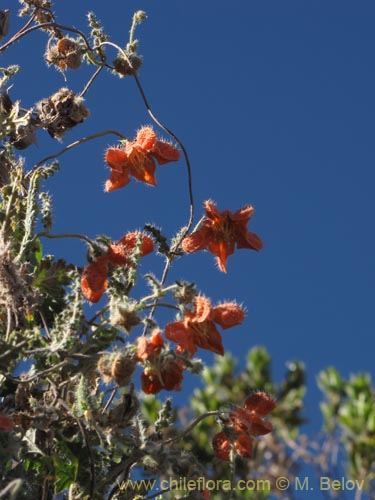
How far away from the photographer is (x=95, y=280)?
2168mm

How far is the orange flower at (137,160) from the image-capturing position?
2.56 m

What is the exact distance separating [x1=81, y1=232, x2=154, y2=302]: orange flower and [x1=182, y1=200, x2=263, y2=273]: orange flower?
140 mm

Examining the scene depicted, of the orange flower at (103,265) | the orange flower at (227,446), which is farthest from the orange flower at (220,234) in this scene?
the orange flower at (227,446)

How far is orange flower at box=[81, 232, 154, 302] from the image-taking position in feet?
7.08

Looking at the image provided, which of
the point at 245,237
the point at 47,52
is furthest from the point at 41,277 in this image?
the point at 47,52

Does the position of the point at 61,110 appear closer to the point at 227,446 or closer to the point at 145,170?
the point at 145,170

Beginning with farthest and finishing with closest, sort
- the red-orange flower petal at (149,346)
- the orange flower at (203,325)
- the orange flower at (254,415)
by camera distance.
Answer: the orange flower at (254,415)
the orange flower at (203,325)
the red-orange flower petal at (149,346)

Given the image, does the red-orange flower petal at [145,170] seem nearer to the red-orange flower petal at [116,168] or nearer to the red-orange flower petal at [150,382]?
the red-orange flower petal at [116,168]

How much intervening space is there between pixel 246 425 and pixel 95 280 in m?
0.46

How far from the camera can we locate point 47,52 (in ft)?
9.75

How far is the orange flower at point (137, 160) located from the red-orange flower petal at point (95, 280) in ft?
1.32

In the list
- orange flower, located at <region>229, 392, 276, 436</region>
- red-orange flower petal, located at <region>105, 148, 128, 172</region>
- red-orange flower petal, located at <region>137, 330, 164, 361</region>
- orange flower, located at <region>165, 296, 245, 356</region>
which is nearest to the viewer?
red-orange flower petal, located at <region>137, 330, 164, 361</region>

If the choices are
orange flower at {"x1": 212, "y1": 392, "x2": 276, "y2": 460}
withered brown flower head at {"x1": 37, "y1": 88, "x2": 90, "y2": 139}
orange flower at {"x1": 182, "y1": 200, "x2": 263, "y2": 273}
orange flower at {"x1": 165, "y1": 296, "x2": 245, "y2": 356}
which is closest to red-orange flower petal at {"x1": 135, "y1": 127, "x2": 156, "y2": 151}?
withered brown flower head at {"x1": 37, "y1": 88, "x2": 90, "y2": 139}

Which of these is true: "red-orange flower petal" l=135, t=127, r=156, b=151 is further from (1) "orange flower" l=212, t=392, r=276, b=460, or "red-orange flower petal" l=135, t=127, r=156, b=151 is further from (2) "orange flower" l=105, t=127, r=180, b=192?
(1) "orange flower" l=212, t=392, r=276, b=460
